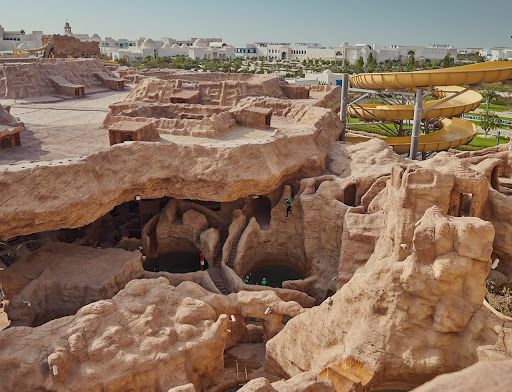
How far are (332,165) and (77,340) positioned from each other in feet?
56.8

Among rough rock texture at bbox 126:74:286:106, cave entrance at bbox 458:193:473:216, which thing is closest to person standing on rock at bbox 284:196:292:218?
cave entrance at bbox 458:193:473:216

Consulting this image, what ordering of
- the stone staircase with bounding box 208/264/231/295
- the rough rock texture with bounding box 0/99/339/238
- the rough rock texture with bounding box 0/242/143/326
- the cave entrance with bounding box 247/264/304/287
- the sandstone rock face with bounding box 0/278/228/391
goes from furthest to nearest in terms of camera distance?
the cave entrance with bounding box 247/264/304/287
the stone staircase with bounding box 208/264/231/295
the rough rock texture with bounding box 0/99/339/238
the rough rock texture with bounding box 0/242/143/326
the sandstone rock face with bounding box 0/278/228/391

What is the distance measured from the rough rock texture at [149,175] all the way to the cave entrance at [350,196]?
10.4 ft

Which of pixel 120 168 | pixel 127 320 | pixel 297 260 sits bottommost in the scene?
pixel 297 260

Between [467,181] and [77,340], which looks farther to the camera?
[467,181]

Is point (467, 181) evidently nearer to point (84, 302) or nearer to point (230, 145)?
point (230, 145)

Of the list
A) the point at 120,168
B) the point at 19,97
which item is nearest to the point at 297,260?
the point at 120,168

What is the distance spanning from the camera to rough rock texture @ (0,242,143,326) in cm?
1831

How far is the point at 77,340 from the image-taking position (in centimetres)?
1316

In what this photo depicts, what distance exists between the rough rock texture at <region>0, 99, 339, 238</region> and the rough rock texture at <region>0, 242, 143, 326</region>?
70.4 inches

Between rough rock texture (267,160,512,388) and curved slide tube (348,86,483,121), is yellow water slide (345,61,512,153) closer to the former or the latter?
curved slide tube (348,86,483,121)

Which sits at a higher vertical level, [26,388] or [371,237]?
[371,237]

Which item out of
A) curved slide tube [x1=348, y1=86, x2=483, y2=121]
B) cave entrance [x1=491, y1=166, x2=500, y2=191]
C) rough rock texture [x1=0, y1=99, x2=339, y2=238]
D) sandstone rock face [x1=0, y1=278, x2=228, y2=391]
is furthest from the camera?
curved slide tube [x1=348, y1=86, x2=483, y2=121]

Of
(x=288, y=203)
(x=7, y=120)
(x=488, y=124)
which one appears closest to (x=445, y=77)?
(x=288, y=203)
